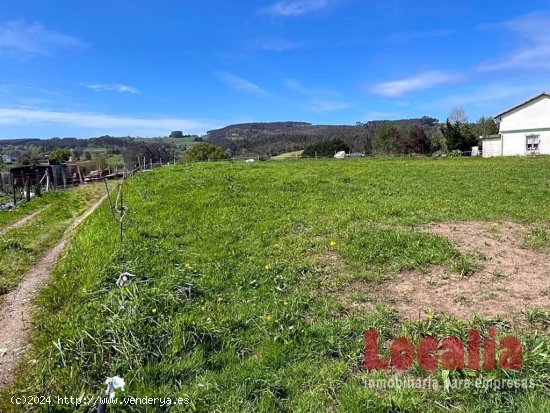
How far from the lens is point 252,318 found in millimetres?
4457

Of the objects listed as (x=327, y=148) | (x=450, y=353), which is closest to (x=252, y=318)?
(x=450, y=353)

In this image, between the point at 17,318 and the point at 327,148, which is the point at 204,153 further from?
the point at 17,318

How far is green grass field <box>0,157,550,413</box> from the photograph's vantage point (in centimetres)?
316

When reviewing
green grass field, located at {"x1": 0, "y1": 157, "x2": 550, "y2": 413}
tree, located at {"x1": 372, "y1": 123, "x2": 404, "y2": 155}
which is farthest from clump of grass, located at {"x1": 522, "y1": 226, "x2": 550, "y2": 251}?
tree, located at {"x1": 372, "y1": 123, "x2": 404, "y2": 155}

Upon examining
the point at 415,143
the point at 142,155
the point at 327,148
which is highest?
the point at 327,148

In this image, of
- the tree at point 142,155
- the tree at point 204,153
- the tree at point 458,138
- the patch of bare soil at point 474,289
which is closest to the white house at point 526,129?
the tree at point 458,138

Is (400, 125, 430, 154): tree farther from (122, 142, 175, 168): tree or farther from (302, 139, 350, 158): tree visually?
(122, 142, 175, 168): tree

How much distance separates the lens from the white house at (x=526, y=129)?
33781mm

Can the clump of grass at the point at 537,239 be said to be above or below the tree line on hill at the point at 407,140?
below

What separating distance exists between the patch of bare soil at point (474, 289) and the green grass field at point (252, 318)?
9.8 inches

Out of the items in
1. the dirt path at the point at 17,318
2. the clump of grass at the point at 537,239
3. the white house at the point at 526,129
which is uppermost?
the white house at the point at 526,129

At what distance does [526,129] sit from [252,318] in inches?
1555

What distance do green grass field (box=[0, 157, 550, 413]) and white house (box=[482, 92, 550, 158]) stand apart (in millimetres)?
30579

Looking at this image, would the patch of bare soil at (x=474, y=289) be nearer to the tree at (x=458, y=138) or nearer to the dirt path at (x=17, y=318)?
the dirt path at (x=17, y=318)
